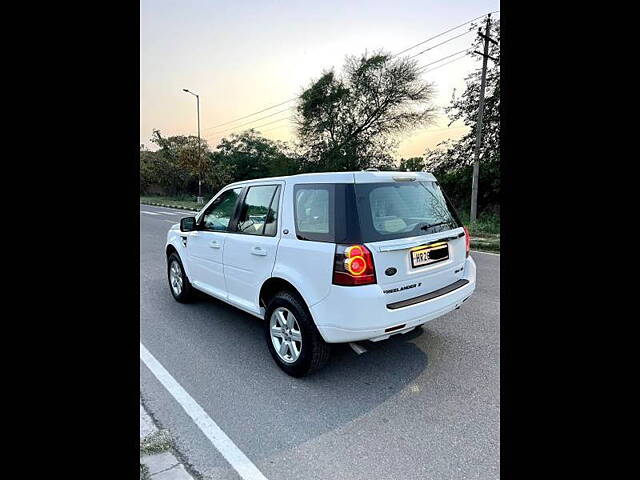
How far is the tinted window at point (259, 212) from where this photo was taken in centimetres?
370

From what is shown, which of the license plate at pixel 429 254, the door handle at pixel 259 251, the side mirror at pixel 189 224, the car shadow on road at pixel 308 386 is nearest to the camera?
the car shadow on road at pixel 308 386

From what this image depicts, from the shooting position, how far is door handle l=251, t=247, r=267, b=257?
3615mm

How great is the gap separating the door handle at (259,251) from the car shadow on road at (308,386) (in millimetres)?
1007

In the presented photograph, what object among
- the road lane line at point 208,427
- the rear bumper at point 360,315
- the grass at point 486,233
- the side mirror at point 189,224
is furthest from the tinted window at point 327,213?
the grass at point 486,233

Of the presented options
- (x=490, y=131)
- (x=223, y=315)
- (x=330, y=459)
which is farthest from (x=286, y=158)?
(x=330, y=459)

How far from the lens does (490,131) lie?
1588cm

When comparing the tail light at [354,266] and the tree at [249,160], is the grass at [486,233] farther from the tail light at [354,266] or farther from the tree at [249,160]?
the tree at [249,160]

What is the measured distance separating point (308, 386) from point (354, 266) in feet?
3.63

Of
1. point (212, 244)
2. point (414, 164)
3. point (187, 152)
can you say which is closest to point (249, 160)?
point (187, 152)

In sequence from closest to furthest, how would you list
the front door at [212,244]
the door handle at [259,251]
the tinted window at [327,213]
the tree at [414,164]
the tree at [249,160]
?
the tinted window at [327,213] < the door handle at [259,251] < the front door at [212,244] < the tree at [414,164] < the tree at [249,160]

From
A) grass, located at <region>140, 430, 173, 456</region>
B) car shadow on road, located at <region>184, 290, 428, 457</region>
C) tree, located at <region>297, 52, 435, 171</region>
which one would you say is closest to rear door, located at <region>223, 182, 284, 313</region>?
car shadow on road, located at <region>184, 290, 428, 457</region>
